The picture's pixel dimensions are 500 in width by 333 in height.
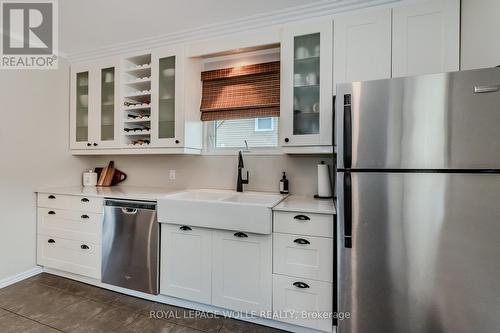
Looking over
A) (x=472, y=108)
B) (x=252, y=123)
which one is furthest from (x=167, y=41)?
(x=472, y=108)

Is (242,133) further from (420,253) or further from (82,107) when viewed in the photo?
(82,107)

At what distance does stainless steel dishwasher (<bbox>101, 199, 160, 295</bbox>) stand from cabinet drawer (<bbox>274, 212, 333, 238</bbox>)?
1.07 m

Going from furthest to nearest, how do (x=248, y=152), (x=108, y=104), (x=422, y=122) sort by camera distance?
(x=108, y=104), (x=248, y=152), (x=422, y=122)

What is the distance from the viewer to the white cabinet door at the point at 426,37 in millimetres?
1664

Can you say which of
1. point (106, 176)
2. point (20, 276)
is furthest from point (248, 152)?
point (20, 276)

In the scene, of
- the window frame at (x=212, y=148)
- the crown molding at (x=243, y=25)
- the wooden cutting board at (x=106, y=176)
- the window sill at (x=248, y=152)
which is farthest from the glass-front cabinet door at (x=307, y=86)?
the wooden cutting board at (x=106, y=176)

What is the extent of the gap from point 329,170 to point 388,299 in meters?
1.08

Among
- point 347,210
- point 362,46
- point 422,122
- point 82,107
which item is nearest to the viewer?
point 422,122

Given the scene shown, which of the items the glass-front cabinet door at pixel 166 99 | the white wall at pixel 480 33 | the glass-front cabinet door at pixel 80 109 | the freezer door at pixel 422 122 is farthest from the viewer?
the glass-front cabinet door at pixel 80 109

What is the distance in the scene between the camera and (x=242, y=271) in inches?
72.3

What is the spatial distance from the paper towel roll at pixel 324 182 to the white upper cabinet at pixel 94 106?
2.16 metres

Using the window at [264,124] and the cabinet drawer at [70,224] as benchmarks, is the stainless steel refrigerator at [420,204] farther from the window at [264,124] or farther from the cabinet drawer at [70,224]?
the cabinet drawer at [70,224]

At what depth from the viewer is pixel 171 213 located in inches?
78.2

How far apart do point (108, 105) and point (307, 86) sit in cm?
222
